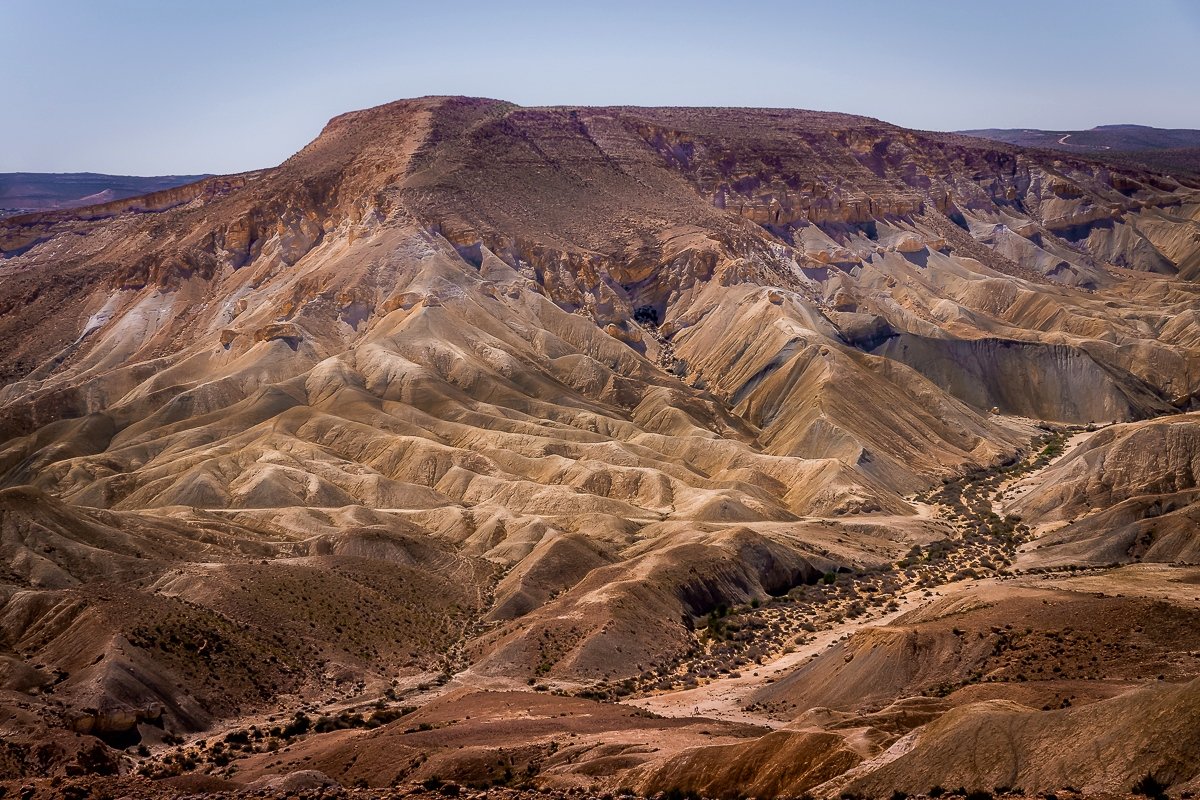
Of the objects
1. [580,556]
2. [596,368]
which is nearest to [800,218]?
[596,368]

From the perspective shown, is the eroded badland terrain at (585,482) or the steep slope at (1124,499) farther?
the steep slope at (1124,499)

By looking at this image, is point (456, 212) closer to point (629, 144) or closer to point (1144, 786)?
point (629, 144)

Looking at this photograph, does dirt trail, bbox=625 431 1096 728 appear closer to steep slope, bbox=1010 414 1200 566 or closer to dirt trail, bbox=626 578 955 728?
dirt trail, bbox=626 578 955 728

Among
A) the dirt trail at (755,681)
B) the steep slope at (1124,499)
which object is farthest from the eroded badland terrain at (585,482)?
the dirt trail at (755,681)

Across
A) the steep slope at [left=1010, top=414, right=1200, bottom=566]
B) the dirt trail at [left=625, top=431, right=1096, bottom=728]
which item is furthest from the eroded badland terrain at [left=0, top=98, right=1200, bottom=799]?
the dirt trail at [left=625, top=431, right=1096, bottom=728]

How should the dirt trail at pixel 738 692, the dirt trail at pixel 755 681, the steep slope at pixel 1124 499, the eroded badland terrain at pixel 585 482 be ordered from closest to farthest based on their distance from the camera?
the eroded badland terrain at pixel 585 482, the dirt trail at pixel 738 692, the dirt trail at pixel 755 681, the steep slope at pixel 1124 499

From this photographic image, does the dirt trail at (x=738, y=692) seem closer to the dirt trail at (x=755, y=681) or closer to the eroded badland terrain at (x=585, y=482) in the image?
the dirt trail at (x=755, y=681)

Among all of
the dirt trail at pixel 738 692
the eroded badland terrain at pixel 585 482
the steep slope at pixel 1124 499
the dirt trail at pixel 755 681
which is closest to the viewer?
the eroded badland terrain at pixel 585 482

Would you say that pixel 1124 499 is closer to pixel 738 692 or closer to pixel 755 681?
pixel 755 681

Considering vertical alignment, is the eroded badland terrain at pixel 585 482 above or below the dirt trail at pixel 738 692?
above
